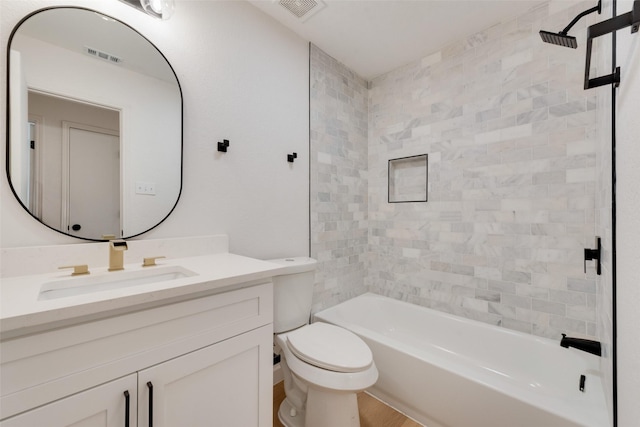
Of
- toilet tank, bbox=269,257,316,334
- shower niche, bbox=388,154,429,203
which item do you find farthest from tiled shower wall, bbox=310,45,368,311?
toilet tank, bbox=269,257,316,334

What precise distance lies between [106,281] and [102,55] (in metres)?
0.96

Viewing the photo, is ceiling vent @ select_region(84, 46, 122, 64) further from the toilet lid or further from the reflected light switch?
the toilet lid

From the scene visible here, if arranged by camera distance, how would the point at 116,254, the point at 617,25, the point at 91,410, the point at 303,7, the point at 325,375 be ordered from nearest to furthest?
the point at 617,25
the point at 91,410
the point at 116,254
the point at 325,375
the point at 303,7

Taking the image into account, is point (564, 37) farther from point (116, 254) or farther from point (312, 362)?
point (116, 254)

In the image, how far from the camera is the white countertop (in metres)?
0.57

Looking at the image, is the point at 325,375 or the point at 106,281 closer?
the point at 106,281

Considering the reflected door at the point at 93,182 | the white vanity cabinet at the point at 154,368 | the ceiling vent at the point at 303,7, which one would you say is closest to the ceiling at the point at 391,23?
the ceiling vent at the point at 303,7

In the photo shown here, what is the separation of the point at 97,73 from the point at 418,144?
206 centimetres

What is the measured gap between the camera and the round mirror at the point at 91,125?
0.97m

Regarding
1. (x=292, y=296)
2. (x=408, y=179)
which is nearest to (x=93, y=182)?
(x=292, y=296)

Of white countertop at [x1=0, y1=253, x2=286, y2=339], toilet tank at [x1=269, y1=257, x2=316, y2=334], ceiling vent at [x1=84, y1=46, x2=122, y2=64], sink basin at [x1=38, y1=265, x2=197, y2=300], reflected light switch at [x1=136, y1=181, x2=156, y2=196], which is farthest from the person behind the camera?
toilet tank at [x1=269, y1=257, x2=316, y2=334]

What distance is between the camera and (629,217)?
60 centimetres

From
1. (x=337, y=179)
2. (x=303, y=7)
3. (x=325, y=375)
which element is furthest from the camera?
(x=337, y=179)

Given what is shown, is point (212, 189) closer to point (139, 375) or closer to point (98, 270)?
point (98, 270)
